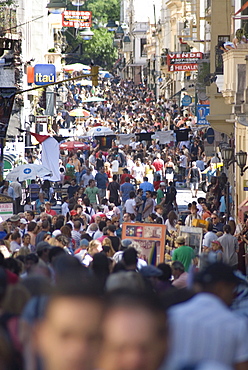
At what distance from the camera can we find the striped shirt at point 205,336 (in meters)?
3.41

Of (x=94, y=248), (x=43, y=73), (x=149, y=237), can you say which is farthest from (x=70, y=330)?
(x=43, y=73)

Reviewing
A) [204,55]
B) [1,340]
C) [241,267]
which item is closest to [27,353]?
[1,340]

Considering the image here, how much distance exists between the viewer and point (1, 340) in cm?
367

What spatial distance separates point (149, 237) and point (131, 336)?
1085cm

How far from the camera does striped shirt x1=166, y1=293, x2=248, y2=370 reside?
11.2 ft

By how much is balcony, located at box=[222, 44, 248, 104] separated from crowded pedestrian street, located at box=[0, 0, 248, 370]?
0.04 meters

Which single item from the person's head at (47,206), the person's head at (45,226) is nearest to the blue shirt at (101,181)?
the person's head at (47,206)

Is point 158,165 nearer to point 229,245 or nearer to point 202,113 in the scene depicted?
point 202,113

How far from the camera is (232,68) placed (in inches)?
837

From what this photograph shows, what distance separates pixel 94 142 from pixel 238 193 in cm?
1638

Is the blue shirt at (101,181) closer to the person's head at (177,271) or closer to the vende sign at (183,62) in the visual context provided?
the vende sign at (183,62)

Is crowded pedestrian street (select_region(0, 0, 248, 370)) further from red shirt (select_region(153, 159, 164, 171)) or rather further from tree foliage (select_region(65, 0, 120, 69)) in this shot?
tree foliage (select_region(65, 0, 120, 69))

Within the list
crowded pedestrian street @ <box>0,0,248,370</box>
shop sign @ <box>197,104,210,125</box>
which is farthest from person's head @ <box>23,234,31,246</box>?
shop sign @ <box>197,104,210,125</box>

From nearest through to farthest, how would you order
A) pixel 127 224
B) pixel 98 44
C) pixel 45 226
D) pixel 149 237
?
pixel 149 237 → pixel 127 224 → pixel 45 226 → pixel 98 44
